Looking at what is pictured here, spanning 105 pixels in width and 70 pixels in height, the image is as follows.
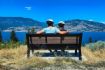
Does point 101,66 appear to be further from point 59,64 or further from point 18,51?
point 18,51

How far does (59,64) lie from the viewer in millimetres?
9773

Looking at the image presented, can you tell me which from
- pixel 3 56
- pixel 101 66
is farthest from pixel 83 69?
pixel 3 56

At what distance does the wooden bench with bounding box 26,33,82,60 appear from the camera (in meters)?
11.4

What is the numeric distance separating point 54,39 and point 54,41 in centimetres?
6

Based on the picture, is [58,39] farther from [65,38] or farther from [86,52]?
[86,52]

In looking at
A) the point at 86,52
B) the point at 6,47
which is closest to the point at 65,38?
the point at 86,52

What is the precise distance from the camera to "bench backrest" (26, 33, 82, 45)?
11.3 metres

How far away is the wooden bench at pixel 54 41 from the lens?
11383 mm

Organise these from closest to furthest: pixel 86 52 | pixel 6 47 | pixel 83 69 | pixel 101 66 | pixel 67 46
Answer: pixel 83 69 → pixel 101 66 → pixel 67 46 → pixel 86 52 → pixel 6 47

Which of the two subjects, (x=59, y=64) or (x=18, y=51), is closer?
(x=59, y=64)

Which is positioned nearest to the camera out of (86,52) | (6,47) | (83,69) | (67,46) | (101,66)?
(83,69)

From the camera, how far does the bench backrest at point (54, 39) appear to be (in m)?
11.3

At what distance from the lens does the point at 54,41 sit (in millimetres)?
11703

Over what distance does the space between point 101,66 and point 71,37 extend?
2.32 m
